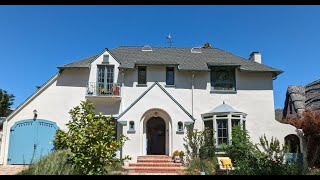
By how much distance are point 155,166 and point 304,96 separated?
48.3ft

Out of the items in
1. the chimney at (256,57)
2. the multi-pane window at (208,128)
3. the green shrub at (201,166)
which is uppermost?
the chimney at (256,57)

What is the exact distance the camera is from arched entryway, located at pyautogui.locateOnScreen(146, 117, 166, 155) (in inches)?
828

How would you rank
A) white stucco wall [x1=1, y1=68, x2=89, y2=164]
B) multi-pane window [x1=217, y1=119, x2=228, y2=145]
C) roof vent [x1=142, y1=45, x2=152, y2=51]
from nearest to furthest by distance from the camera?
multi-pane window [x1=217, y1=119, x2=228, y2=145]
white stucco wall [x1=1, y1=68, x2=89, y2=164]
roof vent [x1=142, y1=45, x2=152, y2=51]

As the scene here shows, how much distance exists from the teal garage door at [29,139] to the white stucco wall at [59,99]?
400mm

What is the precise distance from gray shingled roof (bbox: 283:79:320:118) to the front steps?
10.5 meters

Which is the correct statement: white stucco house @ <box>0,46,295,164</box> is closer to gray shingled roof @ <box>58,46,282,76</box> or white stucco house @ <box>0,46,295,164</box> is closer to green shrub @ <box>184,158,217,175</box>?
gray shingled roof @ <box>58,46,282,76</box>

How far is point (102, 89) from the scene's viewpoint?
2017 centimetres

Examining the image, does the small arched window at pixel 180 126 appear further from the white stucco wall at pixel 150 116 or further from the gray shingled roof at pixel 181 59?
the gray shingled roof at pixel 181 59

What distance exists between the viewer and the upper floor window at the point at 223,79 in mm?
21469

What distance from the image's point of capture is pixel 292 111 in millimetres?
26078

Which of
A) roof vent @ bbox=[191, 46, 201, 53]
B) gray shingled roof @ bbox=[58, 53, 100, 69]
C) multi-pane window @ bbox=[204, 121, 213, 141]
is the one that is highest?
roof vent @ bbox=[191, 46, 201, 53]

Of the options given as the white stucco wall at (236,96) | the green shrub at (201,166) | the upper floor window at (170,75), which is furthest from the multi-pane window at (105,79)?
the green shrub at (201,166)

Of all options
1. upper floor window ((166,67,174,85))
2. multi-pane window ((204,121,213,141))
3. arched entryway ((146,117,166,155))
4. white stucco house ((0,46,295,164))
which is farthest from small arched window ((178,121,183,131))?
upper floor window ((166,67,174,85))
